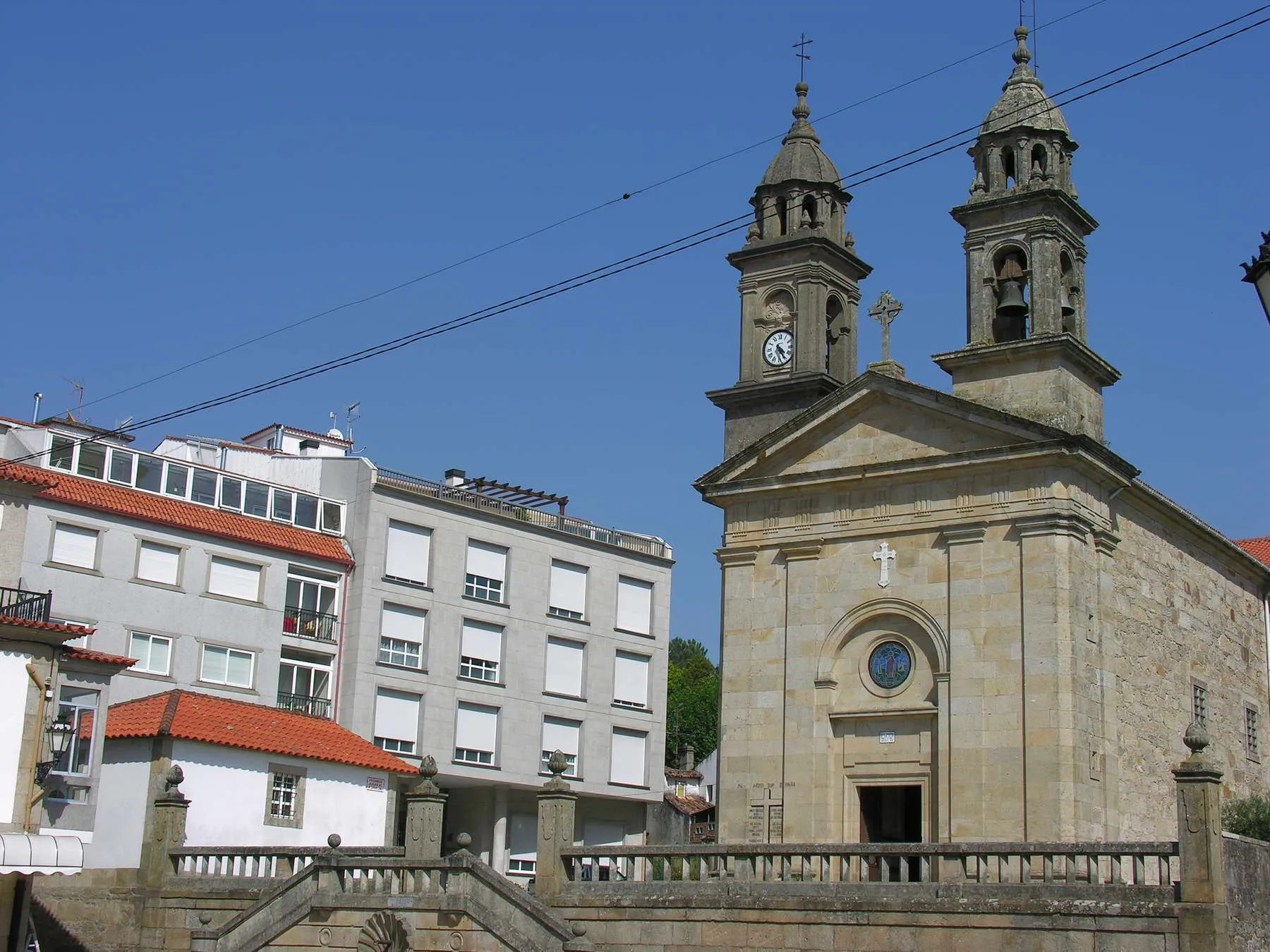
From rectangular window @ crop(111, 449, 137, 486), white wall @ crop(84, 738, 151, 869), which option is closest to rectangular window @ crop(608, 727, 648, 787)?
rectangular window @ crop(111, 449, 137, 486)

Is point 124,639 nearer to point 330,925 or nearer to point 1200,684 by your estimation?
point 330,925

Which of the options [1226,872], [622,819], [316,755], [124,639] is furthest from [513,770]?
[1226,872]

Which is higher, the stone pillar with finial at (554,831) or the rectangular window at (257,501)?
the rectangular window at (257,501)

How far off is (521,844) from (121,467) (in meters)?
15.7

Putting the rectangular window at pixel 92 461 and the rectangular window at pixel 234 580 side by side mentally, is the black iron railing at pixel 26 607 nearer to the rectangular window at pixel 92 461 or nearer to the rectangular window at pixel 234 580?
the rectangular window at pixel 92 461

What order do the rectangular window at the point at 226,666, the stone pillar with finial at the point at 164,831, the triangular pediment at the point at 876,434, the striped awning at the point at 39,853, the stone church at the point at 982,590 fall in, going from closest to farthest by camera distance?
the stone church at the point at 982,590 → the striped awning at the point at 39,853 → the triangular pediment at the point at 876,434 → the stone pillar with finial at the point at 164,831 → the rectangular window at the point at 226,666

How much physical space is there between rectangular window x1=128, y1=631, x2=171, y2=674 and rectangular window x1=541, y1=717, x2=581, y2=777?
11646 millimetres

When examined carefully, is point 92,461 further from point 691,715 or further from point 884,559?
point 691,715

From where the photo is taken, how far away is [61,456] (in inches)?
1478

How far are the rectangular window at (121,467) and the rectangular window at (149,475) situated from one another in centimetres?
24

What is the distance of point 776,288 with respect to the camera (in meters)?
30.0

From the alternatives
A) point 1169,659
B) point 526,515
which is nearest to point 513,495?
point 526,515

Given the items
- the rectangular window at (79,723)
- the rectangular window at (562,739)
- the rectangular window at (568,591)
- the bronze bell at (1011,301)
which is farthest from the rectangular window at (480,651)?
the bronze bell at (1011,301)

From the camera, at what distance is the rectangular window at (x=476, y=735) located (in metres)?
43.3
